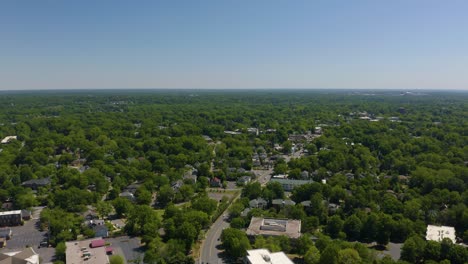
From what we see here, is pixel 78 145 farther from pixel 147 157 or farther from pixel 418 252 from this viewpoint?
pixel 418 252

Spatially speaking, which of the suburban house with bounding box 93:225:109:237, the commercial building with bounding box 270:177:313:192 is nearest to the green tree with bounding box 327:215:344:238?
the commercial building with bounding box 270:177:313:192

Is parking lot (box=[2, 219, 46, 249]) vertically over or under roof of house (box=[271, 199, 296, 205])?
under

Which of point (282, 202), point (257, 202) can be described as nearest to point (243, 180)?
point (257, 202)

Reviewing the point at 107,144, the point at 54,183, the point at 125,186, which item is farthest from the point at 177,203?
the point at 107,144

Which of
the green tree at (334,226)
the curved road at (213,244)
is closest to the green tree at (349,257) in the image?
the green tree at (334,226)

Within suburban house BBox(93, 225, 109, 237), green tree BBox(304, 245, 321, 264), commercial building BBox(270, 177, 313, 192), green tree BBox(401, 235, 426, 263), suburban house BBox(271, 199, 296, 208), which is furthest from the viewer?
commercial building BBox(270, 177, 313, 192)

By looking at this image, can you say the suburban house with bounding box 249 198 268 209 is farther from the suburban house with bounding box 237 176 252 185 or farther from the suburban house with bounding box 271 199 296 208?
the suburban house with bounding box 237 176 252 185
